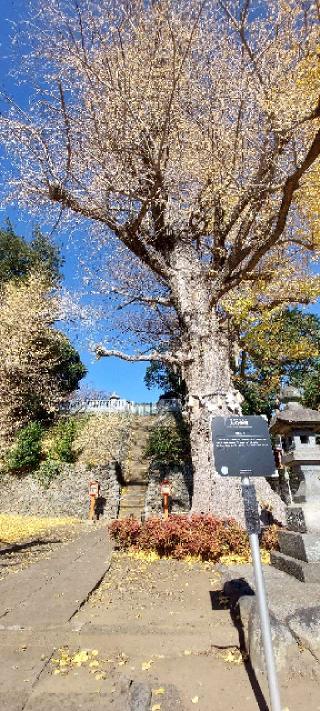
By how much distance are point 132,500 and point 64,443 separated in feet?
12.9

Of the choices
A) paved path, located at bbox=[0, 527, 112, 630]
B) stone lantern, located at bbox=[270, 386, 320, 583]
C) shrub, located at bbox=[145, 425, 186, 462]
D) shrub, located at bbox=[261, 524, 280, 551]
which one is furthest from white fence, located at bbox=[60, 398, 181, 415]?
stone lantern, located at bbox=[270, 386, 320, 583]

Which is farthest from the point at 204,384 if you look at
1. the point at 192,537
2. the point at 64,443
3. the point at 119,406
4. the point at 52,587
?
the point at 119,406

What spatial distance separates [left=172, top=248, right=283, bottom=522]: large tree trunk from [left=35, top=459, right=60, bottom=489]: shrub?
9047 mm

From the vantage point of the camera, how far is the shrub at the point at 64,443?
52.4 feet

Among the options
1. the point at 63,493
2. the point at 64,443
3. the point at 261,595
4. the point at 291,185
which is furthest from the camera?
the point at 64,443

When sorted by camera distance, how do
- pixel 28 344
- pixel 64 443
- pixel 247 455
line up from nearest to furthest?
pixel 247 455
pixel 64 443
pixel 28 344

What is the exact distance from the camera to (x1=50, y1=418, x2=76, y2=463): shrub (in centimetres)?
1597

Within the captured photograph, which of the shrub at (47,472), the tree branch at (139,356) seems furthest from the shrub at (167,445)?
the tree branch at (139,356)

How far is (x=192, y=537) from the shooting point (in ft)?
21.3

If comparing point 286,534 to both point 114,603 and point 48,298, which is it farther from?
point 48,298

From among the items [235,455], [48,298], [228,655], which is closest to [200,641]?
[228,655]

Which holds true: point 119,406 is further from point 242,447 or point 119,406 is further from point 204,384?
point 242,447

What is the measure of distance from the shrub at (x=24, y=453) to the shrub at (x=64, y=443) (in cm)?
69

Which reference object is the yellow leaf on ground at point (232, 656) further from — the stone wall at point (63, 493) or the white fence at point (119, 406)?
the white fence at point (119, 406)
